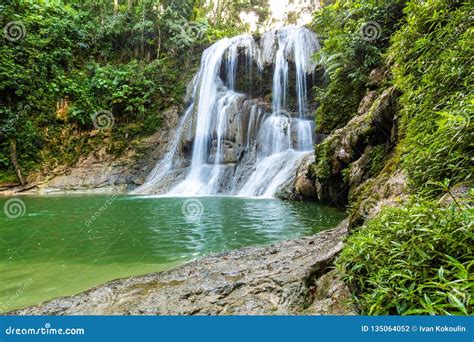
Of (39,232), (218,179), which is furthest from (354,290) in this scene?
(218,179)

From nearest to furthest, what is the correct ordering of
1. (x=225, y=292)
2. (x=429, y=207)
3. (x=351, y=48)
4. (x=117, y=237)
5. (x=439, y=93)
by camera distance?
(x=429, y=207) → (x=439, y=93) → (x=225, y=292) → (x=117, y=237) → (x=351, y=48)

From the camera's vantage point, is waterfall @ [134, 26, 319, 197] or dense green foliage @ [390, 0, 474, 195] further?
waterfall @ [134, 26, 319, 197]

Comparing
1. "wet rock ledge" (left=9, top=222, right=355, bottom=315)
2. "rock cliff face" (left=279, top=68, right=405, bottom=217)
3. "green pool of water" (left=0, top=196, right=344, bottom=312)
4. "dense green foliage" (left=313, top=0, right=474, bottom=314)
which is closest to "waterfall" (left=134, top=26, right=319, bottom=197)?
"rock cliff face" (left=279, top=68, right=405, bottom=217)

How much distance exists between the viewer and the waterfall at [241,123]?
14805 mm

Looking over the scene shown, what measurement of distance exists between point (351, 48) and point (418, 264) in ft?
26.6

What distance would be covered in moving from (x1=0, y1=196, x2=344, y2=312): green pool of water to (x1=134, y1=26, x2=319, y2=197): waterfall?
4857 millimetres

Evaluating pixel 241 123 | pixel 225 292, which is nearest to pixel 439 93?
pixel 225 292

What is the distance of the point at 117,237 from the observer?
6070 mm

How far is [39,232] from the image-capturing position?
260 inches

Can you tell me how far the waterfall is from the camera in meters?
14.8

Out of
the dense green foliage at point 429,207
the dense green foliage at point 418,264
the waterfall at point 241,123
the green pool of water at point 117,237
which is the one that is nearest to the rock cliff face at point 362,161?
the dense green foliage at point 429,207

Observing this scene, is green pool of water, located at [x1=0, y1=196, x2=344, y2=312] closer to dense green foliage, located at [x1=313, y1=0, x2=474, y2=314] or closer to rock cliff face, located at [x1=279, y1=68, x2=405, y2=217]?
rock cliff face, located at [x1=279, y1=68, x2=405, y2=217]

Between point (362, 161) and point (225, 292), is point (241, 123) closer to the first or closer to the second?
point (362, 161)

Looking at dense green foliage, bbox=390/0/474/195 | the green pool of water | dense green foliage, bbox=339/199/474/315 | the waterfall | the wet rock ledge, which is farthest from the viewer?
the waterfall
